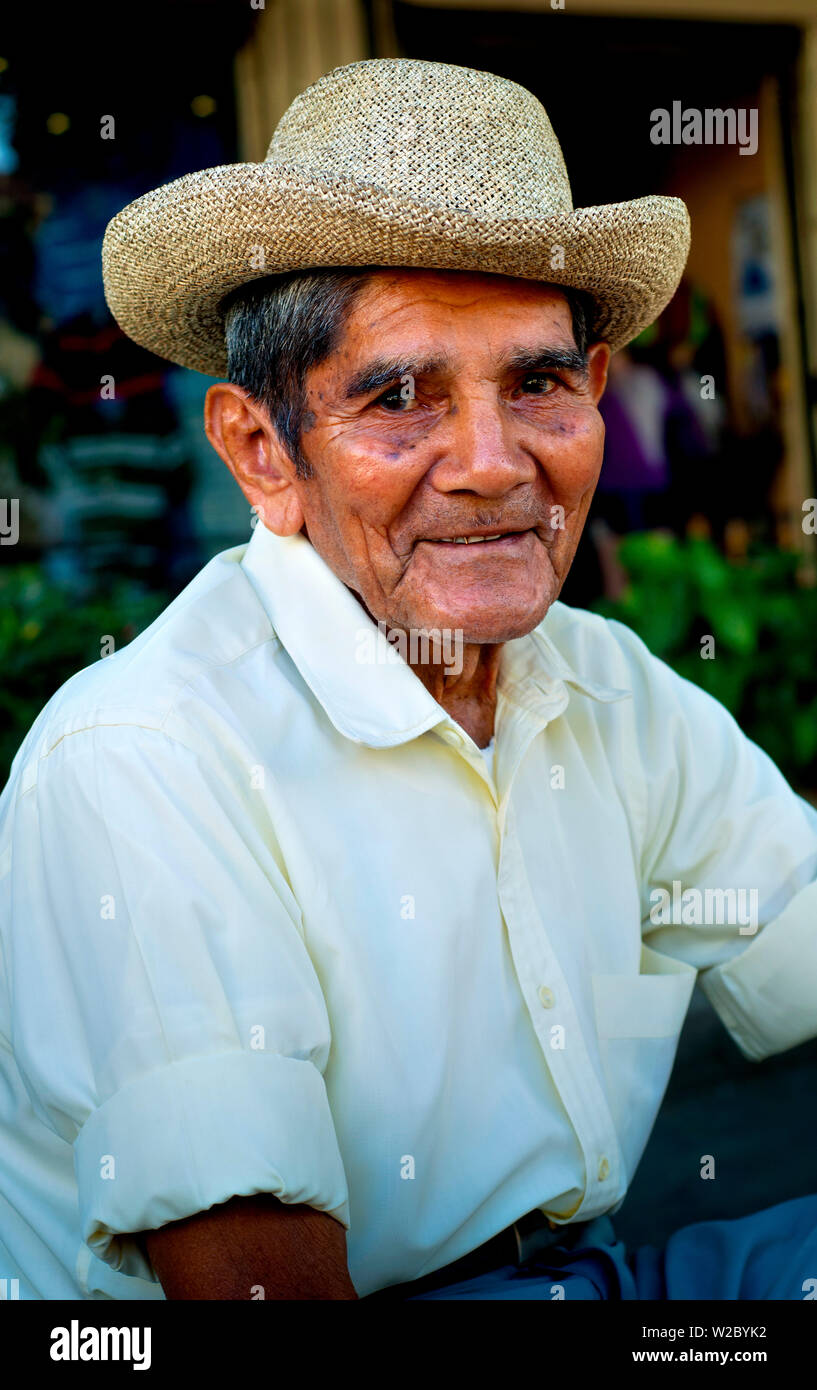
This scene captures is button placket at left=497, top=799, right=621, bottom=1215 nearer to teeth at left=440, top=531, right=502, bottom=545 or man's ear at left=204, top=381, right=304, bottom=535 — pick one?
teeth at left=440, top=531, right=502, bottom=545

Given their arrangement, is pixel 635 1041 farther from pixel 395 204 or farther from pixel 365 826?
pixel 395 204

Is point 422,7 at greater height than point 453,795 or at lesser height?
greater

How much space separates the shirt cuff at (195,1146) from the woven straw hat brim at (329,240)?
0.98m

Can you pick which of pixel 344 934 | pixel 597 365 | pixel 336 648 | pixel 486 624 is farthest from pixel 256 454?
pixel 344 934

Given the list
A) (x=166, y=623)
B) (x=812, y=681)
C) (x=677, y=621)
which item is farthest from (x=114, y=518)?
(x=166, y=623)

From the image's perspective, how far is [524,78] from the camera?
18.6 ft

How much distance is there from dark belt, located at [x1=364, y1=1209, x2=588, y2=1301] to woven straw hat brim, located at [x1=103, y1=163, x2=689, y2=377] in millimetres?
1282

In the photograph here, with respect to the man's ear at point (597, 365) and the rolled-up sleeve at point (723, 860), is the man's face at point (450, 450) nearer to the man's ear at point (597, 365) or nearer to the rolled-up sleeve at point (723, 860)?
the man's ear at point (597, 365)

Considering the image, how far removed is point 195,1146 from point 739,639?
364 cm

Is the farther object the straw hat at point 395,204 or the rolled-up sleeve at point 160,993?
the straw hat at point 395,204

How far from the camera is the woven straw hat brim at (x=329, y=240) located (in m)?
1.58

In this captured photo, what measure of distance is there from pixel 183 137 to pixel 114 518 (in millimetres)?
1565
